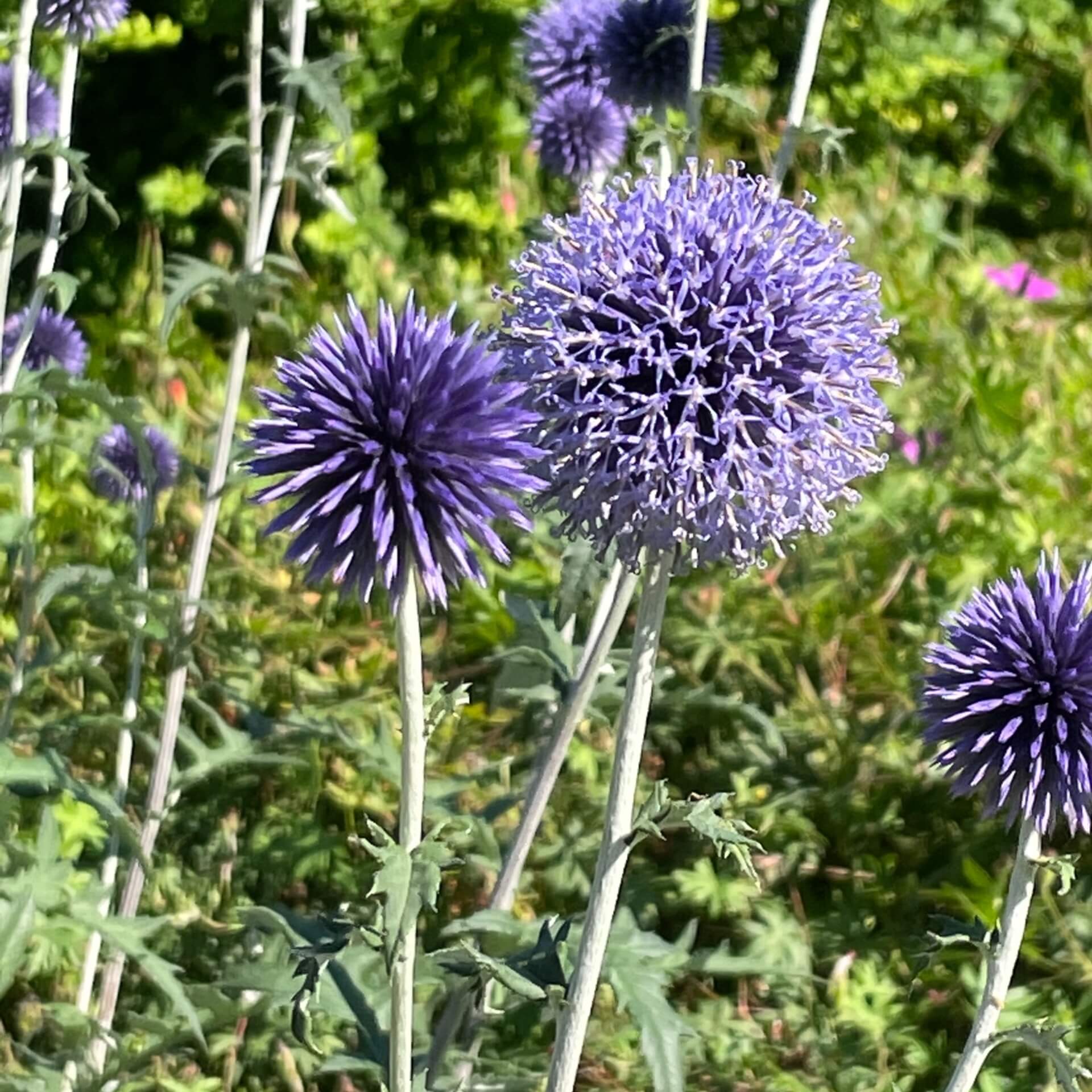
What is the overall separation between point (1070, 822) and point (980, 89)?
4.14 metres

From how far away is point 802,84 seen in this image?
197cm

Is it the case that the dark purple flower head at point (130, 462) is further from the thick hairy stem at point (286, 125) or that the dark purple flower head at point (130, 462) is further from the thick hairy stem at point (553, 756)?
the thick hairy stem at point (553, 756)

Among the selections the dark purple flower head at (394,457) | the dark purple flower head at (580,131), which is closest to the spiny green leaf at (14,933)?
the dark purple flower head at (394,457)

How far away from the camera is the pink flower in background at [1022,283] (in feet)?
A: 12.3

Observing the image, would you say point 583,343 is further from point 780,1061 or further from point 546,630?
point 780,1061

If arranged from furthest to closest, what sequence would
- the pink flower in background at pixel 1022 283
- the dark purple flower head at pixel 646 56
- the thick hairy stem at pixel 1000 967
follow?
the pink flower in background at pixel 1022 283, the dark purple flower head at pixel 646 56, the thick hairy stem at pixel 1000 967

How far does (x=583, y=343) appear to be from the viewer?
1.32 metres

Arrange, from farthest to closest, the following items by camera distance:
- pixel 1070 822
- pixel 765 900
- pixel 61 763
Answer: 1. pixel 765 900
2. pixel 61 763
3. pixel 1070 822

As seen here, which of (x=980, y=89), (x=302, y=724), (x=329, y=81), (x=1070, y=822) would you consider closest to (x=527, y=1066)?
(x=302, y=724)

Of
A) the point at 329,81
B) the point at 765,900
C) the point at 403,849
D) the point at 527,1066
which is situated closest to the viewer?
the point at 403,849

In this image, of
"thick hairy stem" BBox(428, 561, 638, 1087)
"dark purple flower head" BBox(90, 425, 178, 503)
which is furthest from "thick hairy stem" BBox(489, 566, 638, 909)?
"dark purple flower head" BBox(90, 425, 178, 503)

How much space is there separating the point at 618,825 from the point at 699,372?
473 mm

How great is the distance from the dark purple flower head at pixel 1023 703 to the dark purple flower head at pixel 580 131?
1528 millimetres

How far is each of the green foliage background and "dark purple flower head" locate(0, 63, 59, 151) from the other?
0.41 m
